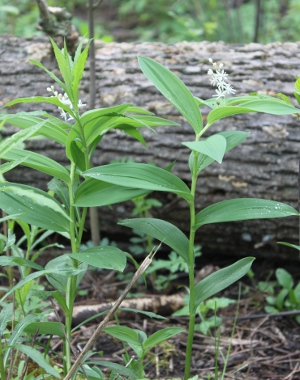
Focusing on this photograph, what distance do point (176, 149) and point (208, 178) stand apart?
0.63ft

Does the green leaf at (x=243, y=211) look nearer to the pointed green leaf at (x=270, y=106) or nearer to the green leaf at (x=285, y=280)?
the pointed green leaf at (x=270, y=106)

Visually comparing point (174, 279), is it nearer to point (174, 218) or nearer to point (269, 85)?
point (174, 218)

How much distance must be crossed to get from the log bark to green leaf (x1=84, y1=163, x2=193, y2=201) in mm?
1144

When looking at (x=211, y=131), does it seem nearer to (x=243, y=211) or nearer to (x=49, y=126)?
(x=243, y=211)

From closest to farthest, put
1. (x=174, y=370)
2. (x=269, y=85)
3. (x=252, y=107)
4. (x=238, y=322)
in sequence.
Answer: (x=252, y=107), (x=174, y=370), (x=238, y=322), (x=269, y=85)

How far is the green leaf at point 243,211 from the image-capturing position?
4.49ft

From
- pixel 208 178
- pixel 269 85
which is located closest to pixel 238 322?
pixel 208 178

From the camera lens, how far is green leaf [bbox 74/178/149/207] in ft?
4.38

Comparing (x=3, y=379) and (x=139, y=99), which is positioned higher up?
(x=139, y=99)

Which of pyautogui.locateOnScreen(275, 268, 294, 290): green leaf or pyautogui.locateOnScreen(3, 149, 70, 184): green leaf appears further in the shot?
pyautogui.locateOnScreen(275, 268, 294, 290): green leaf

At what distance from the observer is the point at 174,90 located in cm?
140

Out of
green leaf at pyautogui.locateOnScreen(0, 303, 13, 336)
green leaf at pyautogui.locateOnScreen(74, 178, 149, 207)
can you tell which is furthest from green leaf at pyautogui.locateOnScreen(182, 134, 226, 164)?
green leaf at pyautogui.locateOnScreen(0, 303, 13, 336)

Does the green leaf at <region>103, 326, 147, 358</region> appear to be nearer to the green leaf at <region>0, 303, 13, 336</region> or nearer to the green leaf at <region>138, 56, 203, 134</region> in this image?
the green leaf at <region>0, 303, 13, 336</region>

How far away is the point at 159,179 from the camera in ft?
4.46
